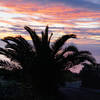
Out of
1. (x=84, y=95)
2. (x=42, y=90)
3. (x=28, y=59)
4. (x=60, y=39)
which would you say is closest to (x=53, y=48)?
(x=60, y=39)

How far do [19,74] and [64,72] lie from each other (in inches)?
107

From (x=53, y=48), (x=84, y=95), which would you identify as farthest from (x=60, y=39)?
(x=84, y=95)

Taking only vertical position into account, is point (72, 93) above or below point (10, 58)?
below

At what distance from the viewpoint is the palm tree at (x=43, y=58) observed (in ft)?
49.3

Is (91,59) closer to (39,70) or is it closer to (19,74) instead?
(39,70)

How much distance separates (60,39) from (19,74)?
126 inches

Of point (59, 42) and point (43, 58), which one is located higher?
point (59, 42)

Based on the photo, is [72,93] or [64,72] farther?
[72,93]

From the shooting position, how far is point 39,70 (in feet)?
49.3

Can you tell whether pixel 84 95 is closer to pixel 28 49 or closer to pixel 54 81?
pixel 54 81

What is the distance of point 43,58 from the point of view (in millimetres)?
14984

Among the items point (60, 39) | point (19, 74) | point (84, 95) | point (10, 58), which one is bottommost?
point (84, 95)

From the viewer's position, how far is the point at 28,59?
1484 centimetres

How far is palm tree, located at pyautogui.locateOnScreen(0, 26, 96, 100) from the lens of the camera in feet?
49.3
